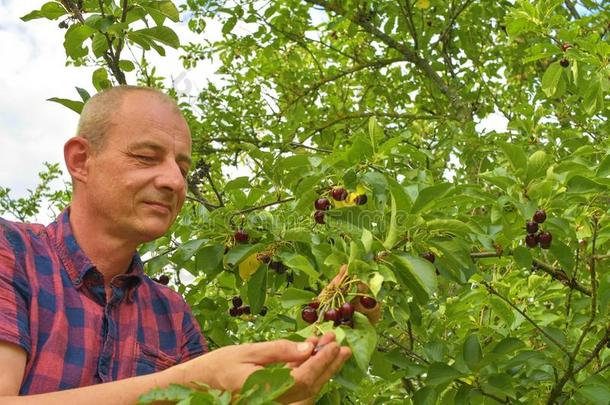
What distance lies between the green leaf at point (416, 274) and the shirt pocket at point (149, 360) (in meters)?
0.72

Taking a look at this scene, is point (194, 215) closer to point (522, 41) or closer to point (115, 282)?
point (115, 282)

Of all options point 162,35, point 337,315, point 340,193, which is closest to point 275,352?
point 337,315

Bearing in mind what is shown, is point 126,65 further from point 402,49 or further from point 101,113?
point 402,49

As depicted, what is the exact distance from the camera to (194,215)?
253cm

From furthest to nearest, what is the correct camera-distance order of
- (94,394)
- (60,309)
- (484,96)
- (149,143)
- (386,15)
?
(484,96), (386,15), (149,143), (60,309), (94,394)

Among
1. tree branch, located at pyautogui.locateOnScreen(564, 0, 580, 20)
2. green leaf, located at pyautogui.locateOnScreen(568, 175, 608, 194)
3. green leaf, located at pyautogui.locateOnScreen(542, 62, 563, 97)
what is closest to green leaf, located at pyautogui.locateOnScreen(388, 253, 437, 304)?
green leaf, located at pyautogui.locateOnScreen(568, 175, 608, 194)

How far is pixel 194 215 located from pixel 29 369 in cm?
102

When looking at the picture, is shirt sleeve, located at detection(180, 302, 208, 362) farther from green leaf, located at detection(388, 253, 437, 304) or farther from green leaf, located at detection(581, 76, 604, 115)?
green leaf, located at detection(581, 76, 604, 115)

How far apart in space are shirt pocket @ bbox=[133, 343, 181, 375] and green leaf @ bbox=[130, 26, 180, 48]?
1.04 m

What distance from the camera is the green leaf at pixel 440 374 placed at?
2.02m

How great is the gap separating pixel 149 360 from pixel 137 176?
1.67ft

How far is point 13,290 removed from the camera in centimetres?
159

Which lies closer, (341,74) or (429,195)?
(429,195)

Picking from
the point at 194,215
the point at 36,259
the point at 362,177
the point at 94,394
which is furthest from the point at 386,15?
the point at 94,394
